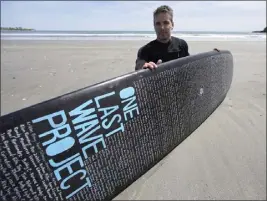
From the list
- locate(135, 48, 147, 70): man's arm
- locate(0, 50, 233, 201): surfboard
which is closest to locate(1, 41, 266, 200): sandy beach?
locate(0, 50, 233, 201): surfboard

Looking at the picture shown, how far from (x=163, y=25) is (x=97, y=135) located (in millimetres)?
1187

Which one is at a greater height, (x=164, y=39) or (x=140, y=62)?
(x=164, y=39)

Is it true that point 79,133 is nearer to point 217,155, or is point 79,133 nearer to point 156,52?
point 156,52

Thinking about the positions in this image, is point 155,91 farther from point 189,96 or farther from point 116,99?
point 189,96

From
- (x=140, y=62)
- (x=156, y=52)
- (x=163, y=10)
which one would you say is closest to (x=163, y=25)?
(x=163, y=10)

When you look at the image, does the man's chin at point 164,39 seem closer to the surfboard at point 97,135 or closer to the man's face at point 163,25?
the man's face at point 163,25

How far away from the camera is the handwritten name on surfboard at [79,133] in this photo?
1.46 metres

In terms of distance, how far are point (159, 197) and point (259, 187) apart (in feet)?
2.41

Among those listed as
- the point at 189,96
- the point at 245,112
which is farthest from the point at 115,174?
the point at 245,112

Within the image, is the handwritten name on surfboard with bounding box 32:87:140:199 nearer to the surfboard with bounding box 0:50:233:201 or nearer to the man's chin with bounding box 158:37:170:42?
the surfboard with bounding box 0:50:233:201

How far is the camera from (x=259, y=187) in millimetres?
2027

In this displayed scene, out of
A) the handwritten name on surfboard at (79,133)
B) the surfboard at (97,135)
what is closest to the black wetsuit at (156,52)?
the surfboard at (97,135)

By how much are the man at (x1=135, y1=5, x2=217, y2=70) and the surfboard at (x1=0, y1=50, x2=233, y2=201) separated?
180 millimetres

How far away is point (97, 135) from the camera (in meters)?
1.68
